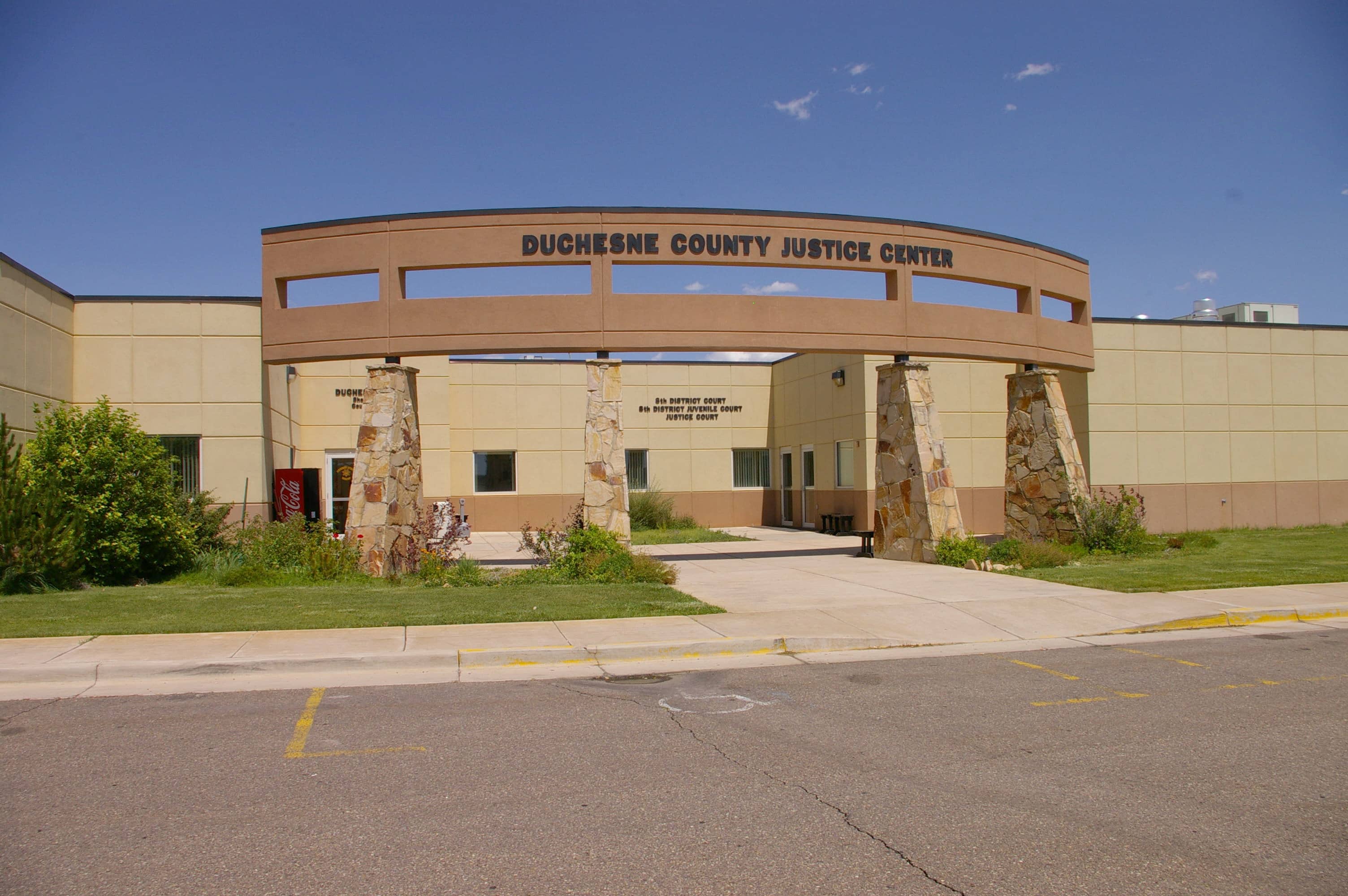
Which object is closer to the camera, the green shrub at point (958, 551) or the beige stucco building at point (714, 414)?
the green shrub at point (958, 551)

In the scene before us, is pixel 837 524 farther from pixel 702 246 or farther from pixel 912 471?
pixel 702 246

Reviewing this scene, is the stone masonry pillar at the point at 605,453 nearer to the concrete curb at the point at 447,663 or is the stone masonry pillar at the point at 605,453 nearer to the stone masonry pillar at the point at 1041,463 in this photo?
the concrete curb at the point at 447,663

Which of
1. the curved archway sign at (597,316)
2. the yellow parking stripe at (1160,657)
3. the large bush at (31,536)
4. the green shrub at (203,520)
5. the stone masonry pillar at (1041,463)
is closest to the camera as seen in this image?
the yellow parking stripe at (1160,657)

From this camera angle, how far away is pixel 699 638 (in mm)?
9773

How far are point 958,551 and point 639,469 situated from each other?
15.6 m

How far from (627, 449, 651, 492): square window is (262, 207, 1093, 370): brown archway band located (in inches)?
567

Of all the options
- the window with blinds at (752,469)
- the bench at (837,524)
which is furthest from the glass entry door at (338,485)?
the bench at (837,524)

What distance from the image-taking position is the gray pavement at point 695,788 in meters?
4.21

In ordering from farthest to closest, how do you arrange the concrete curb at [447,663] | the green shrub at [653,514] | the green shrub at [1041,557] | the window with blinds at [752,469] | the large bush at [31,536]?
the window with blinds at [752,469] → the green shrub at [653,514] → the green shrub at [1041,557] → the large bush at [31,536] → the concrete curb at [447,663]

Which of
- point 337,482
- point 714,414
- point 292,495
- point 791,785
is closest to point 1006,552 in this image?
point 791,785

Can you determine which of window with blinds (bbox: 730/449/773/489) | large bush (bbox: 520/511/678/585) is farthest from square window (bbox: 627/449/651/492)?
large bush (bbox: 520/511/678/585)

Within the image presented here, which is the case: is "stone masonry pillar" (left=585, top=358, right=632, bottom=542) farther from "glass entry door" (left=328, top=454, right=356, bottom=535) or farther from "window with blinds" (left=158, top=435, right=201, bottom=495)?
"glass entry door" (left=328, top=454, right=356, bottom=535)

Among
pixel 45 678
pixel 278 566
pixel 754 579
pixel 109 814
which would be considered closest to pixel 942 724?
pixel 109 814

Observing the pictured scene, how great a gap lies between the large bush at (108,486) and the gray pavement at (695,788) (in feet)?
24.1
